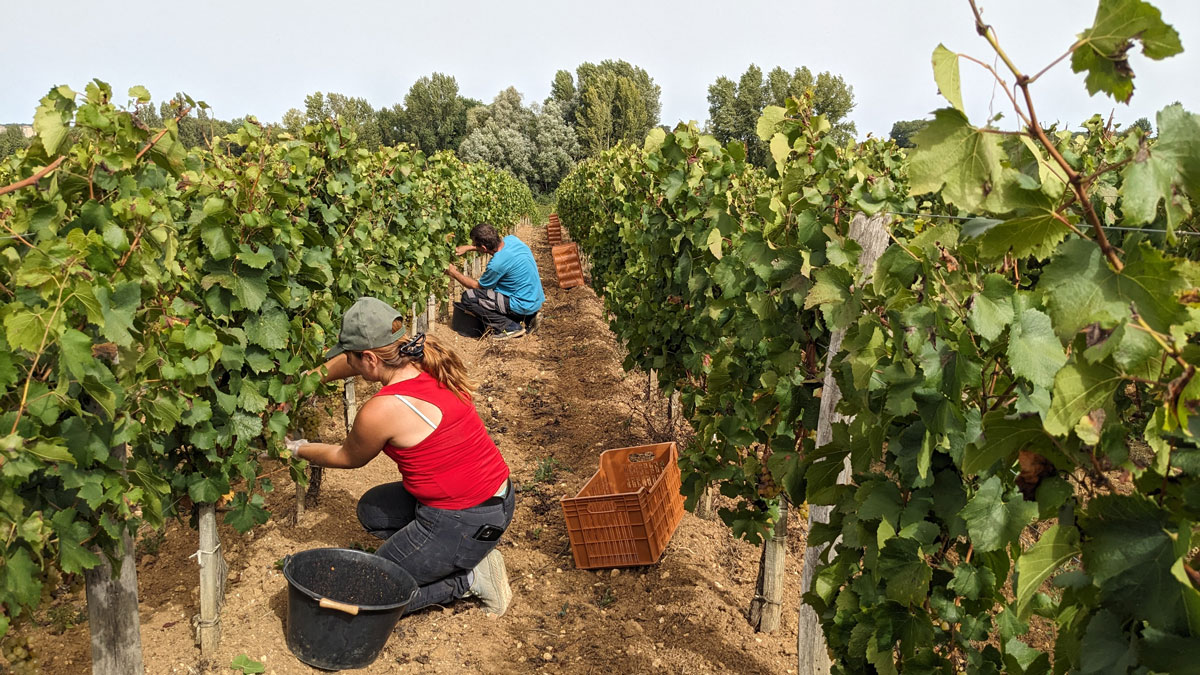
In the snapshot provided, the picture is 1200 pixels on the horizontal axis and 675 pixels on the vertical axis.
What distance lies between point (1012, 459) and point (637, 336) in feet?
14.5

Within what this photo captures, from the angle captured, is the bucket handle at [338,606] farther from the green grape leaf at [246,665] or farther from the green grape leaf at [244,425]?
the green grape leaf at [244,425]

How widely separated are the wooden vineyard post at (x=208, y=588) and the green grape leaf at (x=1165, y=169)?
3.42m

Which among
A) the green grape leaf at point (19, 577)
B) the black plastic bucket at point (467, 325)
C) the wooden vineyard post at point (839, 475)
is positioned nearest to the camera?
the green grape leaf at point (19, 577)

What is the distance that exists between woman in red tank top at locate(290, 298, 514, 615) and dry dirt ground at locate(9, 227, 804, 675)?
283mm

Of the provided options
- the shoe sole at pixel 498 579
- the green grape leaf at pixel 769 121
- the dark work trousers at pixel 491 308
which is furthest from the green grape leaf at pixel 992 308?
the dark work trousers at pixel 491 308

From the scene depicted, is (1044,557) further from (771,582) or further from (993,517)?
(771,582)

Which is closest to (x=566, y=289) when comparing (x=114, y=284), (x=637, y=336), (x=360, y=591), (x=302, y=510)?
(x=637, y=336)

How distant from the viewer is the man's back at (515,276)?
869 cm

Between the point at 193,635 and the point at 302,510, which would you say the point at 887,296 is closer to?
the point at 193,635

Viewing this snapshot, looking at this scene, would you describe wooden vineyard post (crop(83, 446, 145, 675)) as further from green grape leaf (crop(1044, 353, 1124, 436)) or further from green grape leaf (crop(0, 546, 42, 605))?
green grape leaf (crop(1044, 353, 1124, 436))

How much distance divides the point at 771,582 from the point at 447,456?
5.00 feet

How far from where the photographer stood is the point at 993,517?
154 centimetres

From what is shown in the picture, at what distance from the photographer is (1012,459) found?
1365mm

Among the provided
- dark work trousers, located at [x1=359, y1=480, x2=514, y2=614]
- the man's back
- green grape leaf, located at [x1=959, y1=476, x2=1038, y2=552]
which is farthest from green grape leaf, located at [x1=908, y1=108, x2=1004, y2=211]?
the man's back
